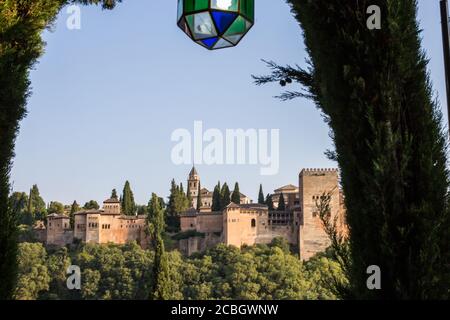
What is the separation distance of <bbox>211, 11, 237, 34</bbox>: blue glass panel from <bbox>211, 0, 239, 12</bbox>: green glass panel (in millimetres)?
28

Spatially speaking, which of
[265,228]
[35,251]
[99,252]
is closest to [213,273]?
[265,228]

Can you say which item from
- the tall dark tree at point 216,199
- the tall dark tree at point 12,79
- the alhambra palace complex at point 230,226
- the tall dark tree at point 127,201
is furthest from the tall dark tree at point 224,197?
the tall dark tree at point 12,79

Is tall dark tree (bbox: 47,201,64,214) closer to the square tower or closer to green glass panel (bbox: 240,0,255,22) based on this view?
the square tower

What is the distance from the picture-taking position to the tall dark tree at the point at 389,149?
2801 millimetres

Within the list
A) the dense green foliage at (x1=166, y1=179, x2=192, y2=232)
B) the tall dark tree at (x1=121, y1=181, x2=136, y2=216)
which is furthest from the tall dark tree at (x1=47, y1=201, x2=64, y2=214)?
the dense green foliage at (x1=166, y1=179, x2=192, y2=232)

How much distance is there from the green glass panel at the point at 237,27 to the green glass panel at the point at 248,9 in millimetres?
35

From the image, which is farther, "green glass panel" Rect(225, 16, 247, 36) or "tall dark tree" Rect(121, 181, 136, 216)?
"tall dark tree" Rect(121, 181, 136, 216)

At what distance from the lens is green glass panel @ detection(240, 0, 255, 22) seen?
100 inches

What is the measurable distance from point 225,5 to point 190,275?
144 feet

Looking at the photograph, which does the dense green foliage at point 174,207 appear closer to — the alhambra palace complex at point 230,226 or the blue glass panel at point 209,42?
the alhambra palace complex at point 230,226

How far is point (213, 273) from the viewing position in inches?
1796

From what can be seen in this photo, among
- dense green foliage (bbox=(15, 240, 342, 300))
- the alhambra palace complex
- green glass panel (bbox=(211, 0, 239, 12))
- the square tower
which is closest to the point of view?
green glass panel (bbox=(211, 0, 239, 12))

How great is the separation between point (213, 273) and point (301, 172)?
15631mm
